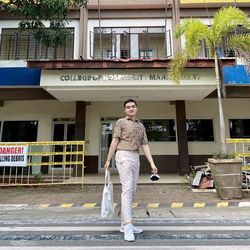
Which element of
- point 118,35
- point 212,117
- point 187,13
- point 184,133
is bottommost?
point 184,133

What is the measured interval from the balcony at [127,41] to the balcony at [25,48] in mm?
1241

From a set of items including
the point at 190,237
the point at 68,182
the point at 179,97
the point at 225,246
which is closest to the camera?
the point at 225,246

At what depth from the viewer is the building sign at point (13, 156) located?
8.93 m

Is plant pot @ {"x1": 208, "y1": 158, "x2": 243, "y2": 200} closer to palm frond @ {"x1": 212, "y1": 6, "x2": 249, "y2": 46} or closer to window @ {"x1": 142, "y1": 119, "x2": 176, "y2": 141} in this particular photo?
palm frond @ {"x1": 212, "y1": 6, "x2": 249, "y2": 46}

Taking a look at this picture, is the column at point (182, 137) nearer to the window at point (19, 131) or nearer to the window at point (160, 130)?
the window at point (160, 130)

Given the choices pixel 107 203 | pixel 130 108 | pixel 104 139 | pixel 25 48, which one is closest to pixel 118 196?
pixel 107 203

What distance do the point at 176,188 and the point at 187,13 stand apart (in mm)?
8583

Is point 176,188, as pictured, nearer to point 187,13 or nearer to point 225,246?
point 225,246

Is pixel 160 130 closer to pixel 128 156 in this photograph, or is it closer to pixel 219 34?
pixel 219 34

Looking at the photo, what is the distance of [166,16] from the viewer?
43.0ft

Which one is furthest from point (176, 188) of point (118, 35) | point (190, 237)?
point (118, 35)

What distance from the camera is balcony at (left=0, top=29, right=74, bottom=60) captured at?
13.2 metres

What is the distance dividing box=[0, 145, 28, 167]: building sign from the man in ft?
18.7

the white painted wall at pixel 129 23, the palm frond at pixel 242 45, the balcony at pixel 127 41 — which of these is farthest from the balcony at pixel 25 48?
the palm frond at pixel 242 45
